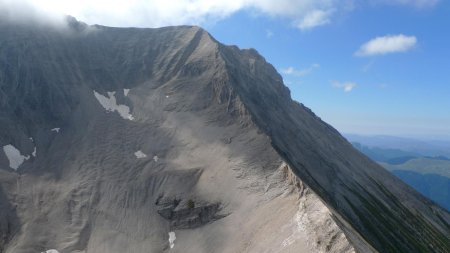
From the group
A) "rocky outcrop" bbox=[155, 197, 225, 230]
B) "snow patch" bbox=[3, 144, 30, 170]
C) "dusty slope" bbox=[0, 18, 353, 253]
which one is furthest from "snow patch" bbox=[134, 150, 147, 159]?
"snow patch" bbox=[3, 144, 30, 170]

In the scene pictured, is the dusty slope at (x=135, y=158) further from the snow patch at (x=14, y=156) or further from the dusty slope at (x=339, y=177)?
the dusty slope at (x=339, y=177)

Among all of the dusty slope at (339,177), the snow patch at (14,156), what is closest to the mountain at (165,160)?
the snow patch at (14,156)

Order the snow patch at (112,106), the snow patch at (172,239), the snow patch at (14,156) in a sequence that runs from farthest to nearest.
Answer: the snow patch at (112,106)
the snow patch at (14,156)
the snow patch at (172,239)

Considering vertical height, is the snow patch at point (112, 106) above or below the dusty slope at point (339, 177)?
above

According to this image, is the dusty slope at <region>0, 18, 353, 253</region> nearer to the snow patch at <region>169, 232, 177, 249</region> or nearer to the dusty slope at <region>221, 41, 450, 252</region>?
the snow patch at <region>169, 232, 177, 249</region>

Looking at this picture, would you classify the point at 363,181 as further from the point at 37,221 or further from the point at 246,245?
the point at 37,221

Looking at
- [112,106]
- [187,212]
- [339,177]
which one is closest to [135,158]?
[187,212]

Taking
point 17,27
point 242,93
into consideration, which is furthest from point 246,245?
point 17,27
